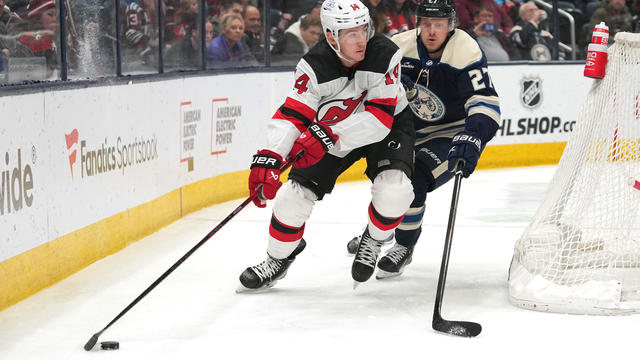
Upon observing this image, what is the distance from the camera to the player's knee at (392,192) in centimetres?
347

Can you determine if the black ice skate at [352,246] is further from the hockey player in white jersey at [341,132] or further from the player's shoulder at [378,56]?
the player's shoulder at [378,56]

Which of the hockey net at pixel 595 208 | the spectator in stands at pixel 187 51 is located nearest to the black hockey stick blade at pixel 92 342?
the hockey net at pixel 595 208

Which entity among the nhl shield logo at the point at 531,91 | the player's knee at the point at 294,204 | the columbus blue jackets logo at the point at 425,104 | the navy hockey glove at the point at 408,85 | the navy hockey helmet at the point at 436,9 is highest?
the navy hockey helmet at the point at 436,9

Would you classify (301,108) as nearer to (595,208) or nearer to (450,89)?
(450,89)

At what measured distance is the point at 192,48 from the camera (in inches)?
231

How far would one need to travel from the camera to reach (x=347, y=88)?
347 cm

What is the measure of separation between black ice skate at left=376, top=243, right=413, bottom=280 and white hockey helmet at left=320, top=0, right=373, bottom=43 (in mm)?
1013

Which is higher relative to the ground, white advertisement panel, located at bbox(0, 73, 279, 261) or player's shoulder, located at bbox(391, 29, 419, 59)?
player's shoulder, located at bbox(391, 29, 419, 59)

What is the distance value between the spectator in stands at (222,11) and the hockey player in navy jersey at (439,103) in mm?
2545

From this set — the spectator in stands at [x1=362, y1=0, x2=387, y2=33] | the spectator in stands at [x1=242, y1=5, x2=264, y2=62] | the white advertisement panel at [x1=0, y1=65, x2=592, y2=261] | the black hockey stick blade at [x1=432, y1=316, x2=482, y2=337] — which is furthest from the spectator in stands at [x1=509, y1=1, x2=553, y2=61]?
the black hockey stick blade at [x1=432, y1=316, x2=482, y2=337]

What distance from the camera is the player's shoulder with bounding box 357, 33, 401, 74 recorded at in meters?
3.38

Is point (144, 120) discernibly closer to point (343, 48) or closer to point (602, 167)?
point (343, 48)

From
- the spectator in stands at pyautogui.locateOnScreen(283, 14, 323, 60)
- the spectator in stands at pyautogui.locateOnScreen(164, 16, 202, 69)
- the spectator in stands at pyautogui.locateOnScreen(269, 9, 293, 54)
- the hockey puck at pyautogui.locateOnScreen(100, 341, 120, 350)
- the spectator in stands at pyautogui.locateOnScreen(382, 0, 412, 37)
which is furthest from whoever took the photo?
the spectator in stands at pyautogui.locateOnScreen(382, 0, 412, 37)

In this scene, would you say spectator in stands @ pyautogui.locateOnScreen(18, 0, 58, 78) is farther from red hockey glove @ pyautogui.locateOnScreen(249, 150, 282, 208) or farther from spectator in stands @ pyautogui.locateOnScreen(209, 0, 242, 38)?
spectator in stands @ pyautogui.locateOnScreen(209, 0, 242, 38)
